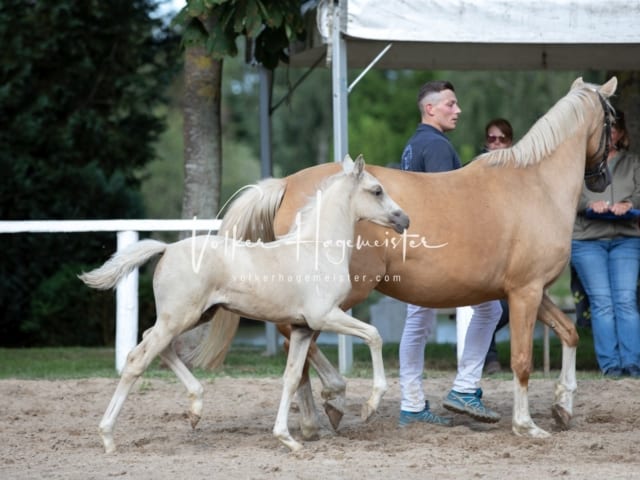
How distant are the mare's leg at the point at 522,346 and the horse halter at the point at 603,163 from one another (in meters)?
1.08

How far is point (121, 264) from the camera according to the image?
552 centimetres

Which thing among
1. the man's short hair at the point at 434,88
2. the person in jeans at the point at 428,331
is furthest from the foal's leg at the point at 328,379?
the man's short hair at the point at 434,88

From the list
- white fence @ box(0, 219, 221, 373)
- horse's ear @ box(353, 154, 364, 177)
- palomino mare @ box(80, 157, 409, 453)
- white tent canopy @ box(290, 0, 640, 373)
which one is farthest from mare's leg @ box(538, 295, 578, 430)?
white fence @ box(0, 219, 221, 373)

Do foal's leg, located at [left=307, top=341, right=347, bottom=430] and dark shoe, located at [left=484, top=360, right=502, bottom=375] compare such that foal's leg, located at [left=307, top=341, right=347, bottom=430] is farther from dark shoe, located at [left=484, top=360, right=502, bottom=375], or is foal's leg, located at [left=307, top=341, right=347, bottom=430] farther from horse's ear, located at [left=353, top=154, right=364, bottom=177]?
dark shoe, located at [left=484, top=360, right=502, bottom=375]

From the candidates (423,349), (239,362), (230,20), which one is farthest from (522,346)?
(239,362)

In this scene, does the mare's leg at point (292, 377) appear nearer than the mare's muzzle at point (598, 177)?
Yes

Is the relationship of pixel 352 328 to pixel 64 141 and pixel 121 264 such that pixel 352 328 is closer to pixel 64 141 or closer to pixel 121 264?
pixel 121 264

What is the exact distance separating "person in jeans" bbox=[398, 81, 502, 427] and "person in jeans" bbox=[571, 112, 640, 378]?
214cm

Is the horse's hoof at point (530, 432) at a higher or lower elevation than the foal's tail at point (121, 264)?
lower

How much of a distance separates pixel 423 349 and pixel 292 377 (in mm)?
1359

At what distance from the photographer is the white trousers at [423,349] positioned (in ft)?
22.0

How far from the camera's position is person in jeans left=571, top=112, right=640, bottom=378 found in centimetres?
860

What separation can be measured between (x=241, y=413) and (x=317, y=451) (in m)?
1.60

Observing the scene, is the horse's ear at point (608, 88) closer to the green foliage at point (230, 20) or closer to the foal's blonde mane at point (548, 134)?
the foal's blonde mane at point (548, 134)
